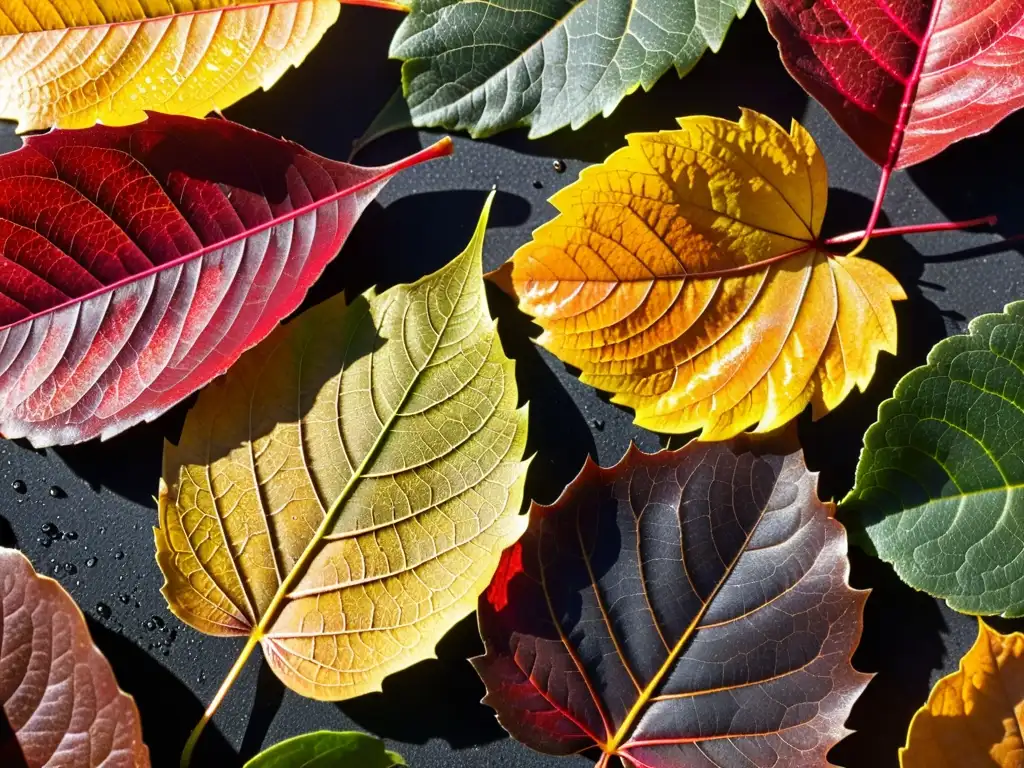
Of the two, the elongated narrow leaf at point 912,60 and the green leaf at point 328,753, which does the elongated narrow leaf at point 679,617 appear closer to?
the green leaf at point 328,753

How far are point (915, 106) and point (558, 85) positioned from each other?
0.21 m

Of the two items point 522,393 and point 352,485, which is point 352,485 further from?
point 522,393

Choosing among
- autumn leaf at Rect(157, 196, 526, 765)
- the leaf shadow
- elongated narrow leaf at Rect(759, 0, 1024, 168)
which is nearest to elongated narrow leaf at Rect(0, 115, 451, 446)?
autumn leaf at Rect(157, 196, 526, 765)

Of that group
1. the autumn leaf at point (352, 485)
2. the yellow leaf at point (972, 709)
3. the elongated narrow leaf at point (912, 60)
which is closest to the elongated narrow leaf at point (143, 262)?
the autumn leaf at point (352, 485)

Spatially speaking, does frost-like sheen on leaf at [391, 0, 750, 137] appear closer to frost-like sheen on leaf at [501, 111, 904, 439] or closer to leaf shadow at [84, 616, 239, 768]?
frost-like sheen on leaf at [501, 111, 904, 439]

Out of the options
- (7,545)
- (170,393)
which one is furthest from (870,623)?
(7,545)

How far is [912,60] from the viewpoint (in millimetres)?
454

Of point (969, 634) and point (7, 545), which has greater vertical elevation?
point (7, 545)

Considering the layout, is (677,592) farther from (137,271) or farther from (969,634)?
(137,271)

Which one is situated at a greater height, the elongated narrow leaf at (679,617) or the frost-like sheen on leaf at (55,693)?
the frost-like sheen on leaf at (55,693)

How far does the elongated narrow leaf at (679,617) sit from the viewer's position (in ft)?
1.48

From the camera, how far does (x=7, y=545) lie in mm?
519

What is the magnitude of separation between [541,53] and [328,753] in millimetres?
442

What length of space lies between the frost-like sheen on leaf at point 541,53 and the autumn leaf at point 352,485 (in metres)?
0.10
